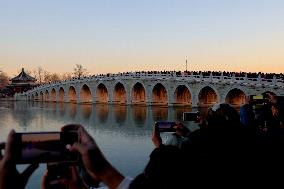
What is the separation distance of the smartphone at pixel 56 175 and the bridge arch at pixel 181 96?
4127cm

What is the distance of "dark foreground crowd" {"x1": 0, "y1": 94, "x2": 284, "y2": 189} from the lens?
157 centimetres

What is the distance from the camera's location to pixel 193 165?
165 cm

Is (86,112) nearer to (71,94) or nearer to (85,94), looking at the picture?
(85,94)

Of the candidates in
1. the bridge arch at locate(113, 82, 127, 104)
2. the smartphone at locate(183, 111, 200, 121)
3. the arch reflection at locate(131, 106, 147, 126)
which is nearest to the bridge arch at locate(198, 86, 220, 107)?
the arch reflection at locate(131, 106, 147, 126)

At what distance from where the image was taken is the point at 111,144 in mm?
17484

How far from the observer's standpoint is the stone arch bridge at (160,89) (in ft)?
112

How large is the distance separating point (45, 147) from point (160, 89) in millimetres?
48240

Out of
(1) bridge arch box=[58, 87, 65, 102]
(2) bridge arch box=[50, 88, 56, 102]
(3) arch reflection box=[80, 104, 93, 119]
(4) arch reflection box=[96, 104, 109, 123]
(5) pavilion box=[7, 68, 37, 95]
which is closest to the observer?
(4) arch reflection box=[96, 104, 109, 123]

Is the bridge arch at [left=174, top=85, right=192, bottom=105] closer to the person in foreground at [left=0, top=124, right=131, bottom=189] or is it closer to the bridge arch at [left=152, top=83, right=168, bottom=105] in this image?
the bridge arch at [left=152, top=83, right=168, bottom=105]

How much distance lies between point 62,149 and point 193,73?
4028 cm

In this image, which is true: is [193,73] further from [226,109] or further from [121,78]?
[226,109]

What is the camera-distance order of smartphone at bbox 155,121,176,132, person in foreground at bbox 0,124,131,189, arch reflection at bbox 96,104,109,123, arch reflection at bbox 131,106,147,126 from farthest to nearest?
arch reflection at bbox 96,104,109,123 < arch reflection at bbox 131,106,147,126 < smartphone at bbox 155,121,176,132 < person in foreground at bbox 0,124,131,189

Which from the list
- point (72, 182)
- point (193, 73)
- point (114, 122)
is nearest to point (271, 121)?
point (72, 182)

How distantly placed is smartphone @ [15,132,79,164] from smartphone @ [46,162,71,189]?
0.21 m
